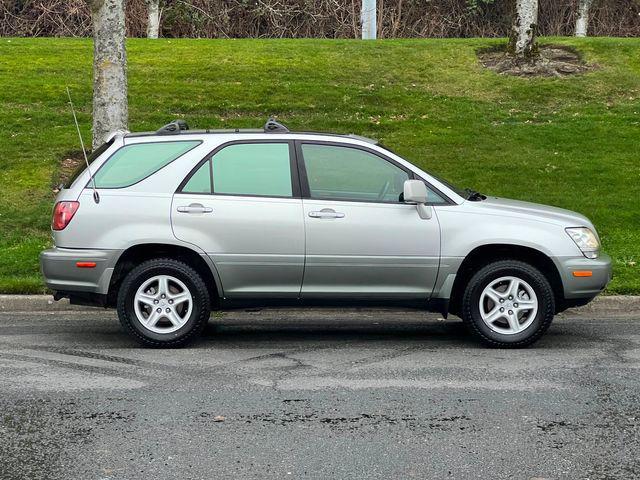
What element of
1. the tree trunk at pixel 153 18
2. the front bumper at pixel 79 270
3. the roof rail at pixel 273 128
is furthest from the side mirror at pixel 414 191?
the tree trunk at pixel 153 18

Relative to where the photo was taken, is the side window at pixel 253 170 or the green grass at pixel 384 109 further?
the green grass at pixel 384 109

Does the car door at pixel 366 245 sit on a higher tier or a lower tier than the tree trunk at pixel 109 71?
lower

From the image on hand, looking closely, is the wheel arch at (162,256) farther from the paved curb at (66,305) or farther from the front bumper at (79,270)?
the paved curb at (66,305)

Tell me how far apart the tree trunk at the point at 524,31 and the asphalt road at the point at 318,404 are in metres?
11.9

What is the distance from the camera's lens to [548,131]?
16.3 metres

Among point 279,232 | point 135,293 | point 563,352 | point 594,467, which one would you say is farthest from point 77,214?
point 594,467

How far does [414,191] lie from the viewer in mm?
7660

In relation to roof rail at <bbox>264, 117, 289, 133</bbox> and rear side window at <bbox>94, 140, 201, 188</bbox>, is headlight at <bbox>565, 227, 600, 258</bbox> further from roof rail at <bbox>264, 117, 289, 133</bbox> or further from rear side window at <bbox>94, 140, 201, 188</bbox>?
rear side window at <bbox>94, 140, 201, 188</bbox>

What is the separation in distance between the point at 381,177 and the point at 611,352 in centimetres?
226

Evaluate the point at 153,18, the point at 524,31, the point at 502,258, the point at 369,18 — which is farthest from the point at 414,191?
the point at 153,18

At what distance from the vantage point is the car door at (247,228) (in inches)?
307

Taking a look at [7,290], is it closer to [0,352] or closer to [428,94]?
[0,352]

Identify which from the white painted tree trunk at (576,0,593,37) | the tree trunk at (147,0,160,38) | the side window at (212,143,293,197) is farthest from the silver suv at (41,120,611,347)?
the white painted tree trunk at (576,0,593,37)

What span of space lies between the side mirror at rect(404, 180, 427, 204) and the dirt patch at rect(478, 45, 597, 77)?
12.3 m
